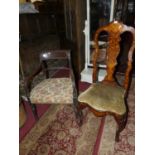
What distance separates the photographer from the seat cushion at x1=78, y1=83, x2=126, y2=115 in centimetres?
152

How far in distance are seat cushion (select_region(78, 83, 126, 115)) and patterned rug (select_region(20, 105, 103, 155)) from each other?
0.41 m

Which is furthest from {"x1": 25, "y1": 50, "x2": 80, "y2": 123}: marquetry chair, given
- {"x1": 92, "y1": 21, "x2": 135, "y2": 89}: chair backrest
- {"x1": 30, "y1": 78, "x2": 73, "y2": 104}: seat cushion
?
{"x1": 92, "y1": 21, "x2": 135, "y2": 89}: chair backrest

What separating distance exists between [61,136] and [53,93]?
1.52 ft

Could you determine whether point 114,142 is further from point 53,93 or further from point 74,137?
point 53,93

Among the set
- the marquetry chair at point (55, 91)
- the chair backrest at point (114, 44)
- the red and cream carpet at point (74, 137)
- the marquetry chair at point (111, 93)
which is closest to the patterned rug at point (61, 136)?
the red and cream carpet at point (74, 137)

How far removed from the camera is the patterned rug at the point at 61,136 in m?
1.65


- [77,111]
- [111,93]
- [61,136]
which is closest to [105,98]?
[111,93]

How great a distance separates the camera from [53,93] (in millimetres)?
1761

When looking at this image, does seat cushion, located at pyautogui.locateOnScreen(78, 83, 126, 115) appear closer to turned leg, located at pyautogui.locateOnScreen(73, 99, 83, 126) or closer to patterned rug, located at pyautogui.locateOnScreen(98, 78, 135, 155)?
turned leg, located at pyautogui.locateOnScreen(73, 99, 83, 126)

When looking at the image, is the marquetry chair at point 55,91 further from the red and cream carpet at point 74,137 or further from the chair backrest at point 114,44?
the chair backrest at point 114,44
